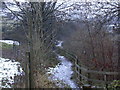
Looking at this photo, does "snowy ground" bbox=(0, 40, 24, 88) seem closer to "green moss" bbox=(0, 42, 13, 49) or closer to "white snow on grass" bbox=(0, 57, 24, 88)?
"white snow on grass" bbox=(0, 57, 24, 88)

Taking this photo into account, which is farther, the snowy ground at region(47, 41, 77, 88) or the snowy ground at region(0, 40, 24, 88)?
the snowy ground at region(47, 41, 77, 88)

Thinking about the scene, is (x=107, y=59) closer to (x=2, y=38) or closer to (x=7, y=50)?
(x=2, y=38)

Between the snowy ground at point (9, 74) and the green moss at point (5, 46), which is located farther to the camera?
the green moss at point (5, 46)

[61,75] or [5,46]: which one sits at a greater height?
[5,46]

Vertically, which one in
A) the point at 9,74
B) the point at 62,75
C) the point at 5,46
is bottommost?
the point at 62,75

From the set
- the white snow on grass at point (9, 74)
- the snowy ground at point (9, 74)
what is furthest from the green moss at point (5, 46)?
the white snow on grass at point (9, 74)

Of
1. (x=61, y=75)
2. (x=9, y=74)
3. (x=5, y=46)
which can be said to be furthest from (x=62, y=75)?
(x=5, y=46)

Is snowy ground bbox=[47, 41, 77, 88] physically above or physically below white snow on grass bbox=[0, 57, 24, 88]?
below

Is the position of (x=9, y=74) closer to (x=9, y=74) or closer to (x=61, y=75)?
(x=9, y=74)

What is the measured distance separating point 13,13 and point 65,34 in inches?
148

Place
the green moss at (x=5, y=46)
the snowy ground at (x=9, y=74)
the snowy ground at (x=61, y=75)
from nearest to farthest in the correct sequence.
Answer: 1. the snowy ground at (x=9, y=74)
2. the snowy ground at (x=61, y=75)
3. the green moss at (x=5, y=46)

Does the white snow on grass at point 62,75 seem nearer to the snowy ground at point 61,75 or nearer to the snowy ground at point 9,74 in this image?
the snowy ground at point 61,75

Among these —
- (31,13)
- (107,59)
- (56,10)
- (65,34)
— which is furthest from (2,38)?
(107,59)

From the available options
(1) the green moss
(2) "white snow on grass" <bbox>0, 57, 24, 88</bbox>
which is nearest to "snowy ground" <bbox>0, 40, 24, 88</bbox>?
(2) "white snow on grass" <bbox>0, 57, 24, 88</bbox>
